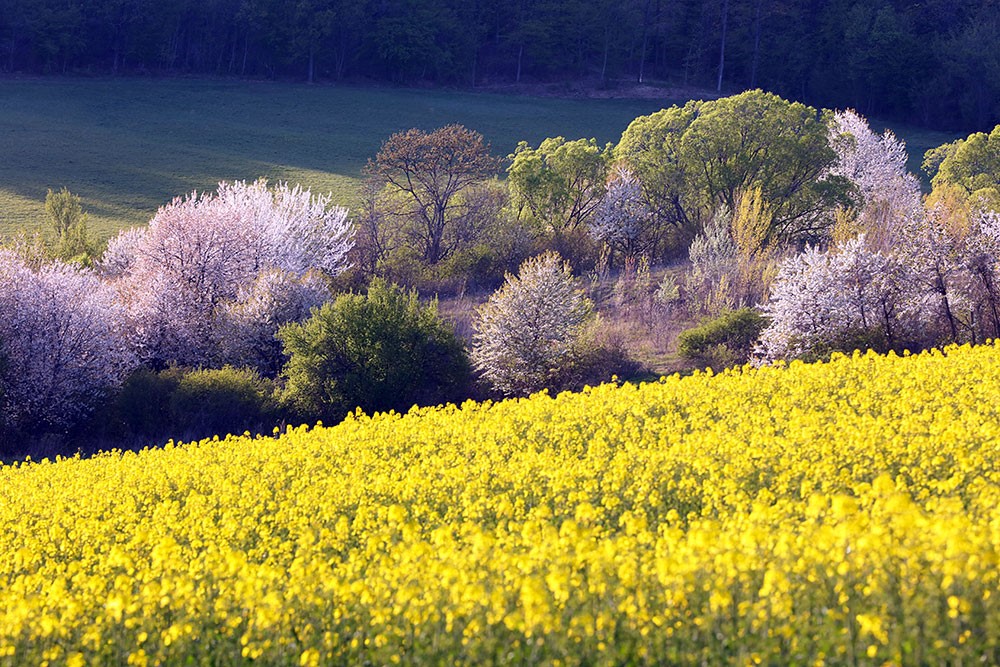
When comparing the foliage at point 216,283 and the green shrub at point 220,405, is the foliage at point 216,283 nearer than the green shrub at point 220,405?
No

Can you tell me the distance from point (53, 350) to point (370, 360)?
322 inches

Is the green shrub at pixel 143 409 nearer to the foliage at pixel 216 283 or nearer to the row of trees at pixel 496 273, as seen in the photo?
the row of trees at pixel 496 273

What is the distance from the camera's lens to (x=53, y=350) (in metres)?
25.6

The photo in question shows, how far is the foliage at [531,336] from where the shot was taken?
84.4 ft

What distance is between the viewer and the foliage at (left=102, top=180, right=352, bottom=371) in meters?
28.3

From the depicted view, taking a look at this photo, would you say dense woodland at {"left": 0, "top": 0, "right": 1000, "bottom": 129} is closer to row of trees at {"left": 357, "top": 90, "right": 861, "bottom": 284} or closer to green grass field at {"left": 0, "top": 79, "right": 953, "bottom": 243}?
green grass field at {"left": 0, "top": 79, "right": 953, "bottom": 243}

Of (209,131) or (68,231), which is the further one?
(209,131)

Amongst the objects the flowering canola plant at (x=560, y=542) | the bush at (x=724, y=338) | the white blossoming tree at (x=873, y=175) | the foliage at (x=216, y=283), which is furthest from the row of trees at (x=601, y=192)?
the flowering canola plant at (x=560, y=542)

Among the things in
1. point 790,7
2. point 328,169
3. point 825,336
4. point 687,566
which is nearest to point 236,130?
point 328,169

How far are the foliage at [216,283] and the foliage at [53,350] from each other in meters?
2.11

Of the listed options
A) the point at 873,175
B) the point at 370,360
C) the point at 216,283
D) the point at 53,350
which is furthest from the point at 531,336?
the point at 873,175

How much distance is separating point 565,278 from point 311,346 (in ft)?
22.6

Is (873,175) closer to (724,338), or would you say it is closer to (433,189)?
(433,189)

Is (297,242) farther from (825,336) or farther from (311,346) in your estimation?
(825,336)
